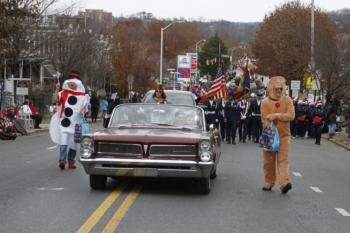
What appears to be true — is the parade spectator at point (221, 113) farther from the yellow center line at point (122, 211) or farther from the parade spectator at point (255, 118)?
the yellow center line at point (122, 211)

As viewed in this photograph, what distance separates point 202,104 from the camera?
960 inches

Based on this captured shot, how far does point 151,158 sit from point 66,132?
3893mm

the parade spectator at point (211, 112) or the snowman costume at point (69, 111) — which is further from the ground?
the snowman costume at point (69, 111)

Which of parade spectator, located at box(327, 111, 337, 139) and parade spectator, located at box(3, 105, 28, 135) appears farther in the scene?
parade spectator, located at box(327, 111, 337, 139)

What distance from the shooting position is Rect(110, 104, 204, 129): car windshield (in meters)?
11.4

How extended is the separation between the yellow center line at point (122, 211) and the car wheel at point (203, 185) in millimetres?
959

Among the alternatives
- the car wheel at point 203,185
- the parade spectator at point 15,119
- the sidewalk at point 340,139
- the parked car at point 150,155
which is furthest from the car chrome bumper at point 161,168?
the sidewalk at point 340,139

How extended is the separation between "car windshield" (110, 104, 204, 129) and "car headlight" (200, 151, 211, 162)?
1337 mm

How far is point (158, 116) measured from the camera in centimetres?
1158

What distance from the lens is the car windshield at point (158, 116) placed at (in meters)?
11.4

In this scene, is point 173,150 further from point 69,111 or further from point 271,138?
point 69,111

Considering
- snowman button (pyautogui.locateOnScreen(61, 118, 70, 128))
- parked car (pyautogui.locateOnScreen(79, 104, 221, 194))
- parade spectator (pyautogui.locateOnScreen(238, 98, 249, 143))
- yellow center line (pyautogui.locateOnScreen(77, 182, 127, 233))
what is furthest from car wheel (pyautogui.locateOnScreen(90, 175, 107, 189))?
parade spectator (pyautogui.locateOnScreen(238, 98, 249, 143))

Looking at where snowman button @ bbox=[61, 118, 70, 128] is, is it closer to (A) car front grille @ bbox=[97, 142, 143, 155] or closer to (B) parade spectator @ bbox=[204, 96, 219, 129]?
(A) car front grille @ bbox=[97, 142, 143, 155]

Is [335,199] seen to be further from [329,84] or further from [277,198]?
[329,84]
